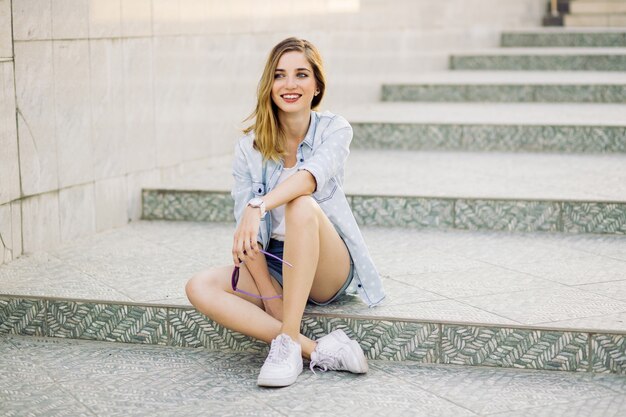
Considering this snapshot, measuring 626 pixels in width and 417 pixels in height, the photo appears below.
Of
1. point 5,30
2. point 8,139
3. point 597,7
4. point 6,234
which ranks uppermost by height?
point 597,7

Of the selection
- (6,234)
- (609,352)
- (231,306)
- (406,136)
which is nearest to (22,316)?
(6,234)

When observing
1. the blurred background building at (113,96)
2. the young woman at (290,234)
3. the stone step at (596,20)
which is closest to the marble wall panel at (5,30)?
the blurred background building at (113,96)

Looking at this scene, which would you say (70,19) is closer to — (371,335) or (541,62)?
(371,335)

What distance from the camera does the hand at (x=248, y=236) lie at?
349 cm

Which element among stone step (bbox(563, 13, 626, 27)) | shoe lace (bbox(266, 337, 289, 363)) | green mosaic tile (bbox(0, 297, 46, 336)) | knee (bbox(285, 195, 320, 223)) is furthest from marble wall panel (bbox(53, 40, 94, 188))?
stone step (bbox(563, 13, 626, 27))

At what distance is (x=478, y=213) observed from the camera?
522cm

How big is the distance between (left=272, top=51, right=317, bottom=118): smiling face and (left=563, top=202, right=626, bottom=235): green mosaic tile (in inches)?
75.6

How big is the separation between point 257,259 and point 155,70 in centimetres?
243

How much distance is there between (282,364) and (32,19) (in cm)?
224

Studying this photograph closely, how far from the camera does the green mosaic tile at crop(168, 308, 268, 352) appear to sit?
12.8 feet

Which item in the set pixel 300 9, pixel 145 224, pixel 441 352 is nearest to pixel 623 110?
pixel 300 9

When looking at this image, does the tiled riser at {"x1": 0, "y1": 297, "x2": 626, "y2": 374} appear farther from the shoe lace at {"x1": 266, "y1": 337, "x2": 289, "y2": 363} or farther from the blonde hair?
the blonde hair

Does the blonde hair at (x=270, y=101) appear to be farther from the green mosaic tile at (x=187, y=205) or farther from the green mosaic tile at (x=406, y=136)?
the green mosaic tile at (x=406, y=136)

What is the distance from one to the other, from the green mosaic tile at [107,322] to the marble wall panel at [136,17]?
193cm
